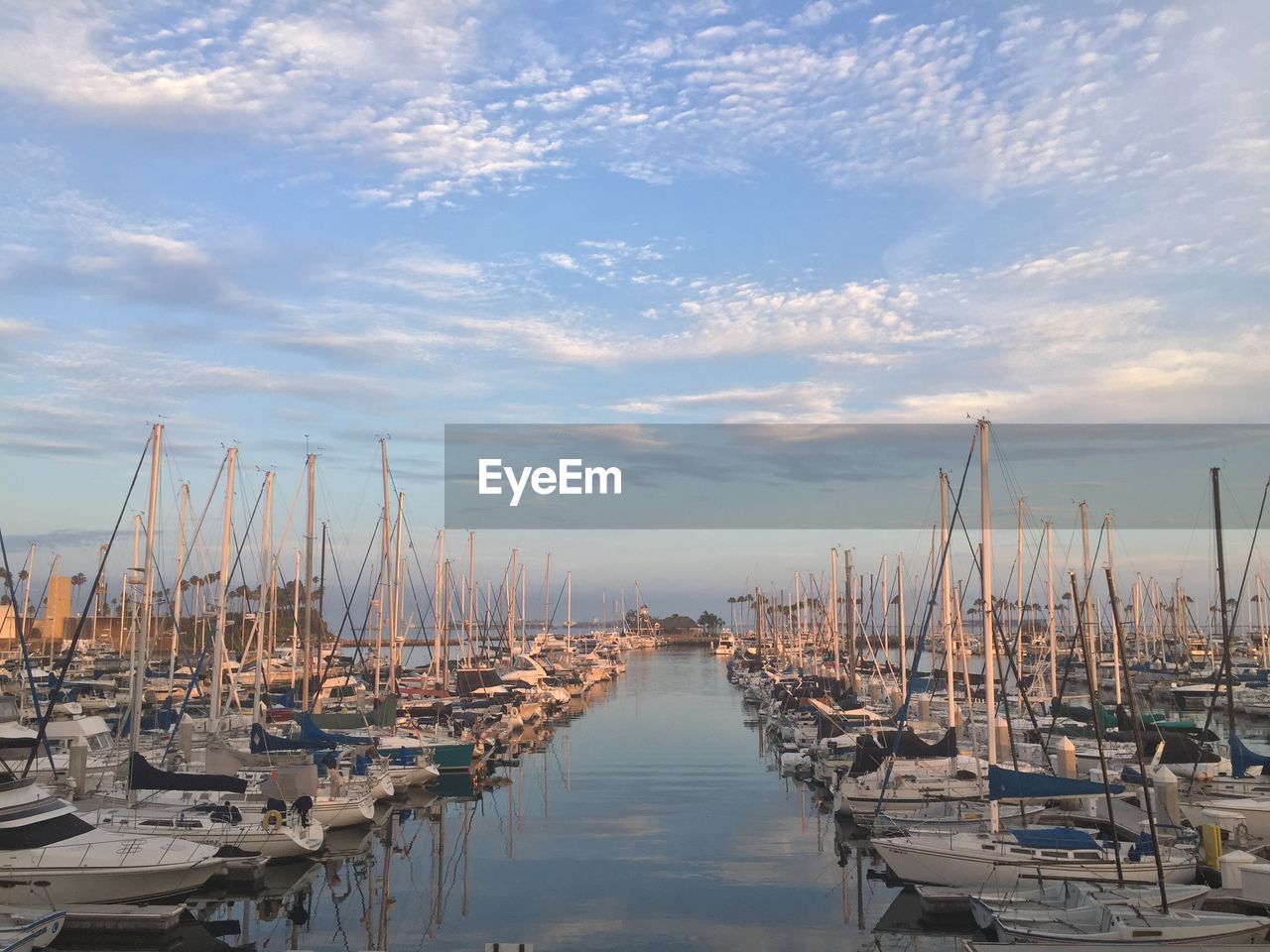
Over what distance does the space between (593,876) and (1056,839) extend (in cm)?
1055

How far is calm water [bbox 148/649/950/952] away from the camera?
21.1m

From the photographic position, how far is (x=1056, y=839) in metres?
22.8

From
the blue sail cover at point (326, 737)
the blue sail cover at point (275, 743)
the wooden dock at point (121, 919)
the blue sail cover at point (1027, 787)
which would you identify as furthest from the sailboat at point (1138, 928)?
the blue sail cover at point (326, 737)

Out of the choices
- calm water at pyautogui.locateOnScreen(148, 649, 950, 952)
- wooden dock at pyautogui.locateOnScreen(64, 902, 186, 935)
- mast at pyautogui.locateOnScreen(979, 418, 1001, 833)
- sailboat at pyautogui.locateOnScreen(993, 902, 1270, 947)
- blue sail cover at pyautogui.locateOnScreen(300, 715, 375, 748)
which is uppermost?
mast at pyautogui.locateOnScreen(979, 418, 1001, 833)

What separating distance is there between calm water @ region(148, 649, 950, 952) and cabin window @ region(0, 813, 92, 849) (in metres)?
3.17

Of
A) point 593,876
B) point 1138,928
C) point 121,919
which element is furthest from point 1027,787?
point 121,919

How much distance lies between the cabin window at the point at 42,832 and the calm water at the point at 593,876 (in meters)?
3.17

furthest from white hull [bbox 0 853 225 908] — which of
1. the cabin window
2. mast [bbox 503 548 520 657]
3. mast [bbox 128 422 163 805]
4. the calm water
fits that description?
mast [bbox 503 548 520 657]

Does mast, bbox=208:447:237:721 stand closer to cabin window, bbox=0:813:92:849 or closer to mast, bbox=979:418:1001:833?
cabin window, bbox=0:813:92:849

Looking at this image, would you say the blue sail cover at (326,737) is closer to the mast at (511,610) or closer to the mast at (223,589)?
the mast at (223,589)

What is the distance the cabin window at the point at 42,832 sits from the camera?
829 inches

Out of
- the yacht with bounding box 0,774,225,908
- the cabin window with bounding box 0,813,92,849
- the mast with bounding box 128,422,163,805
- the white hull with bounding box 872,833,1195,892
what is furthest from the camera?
the mast with bounding box 128,422,163,805

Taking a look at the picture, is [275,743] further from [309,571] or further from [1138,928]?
[1138,928]

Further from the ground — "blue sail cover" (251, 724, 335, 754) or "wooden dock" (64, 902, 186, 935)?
"blue sail cover" (251, 724, 335, 754)
